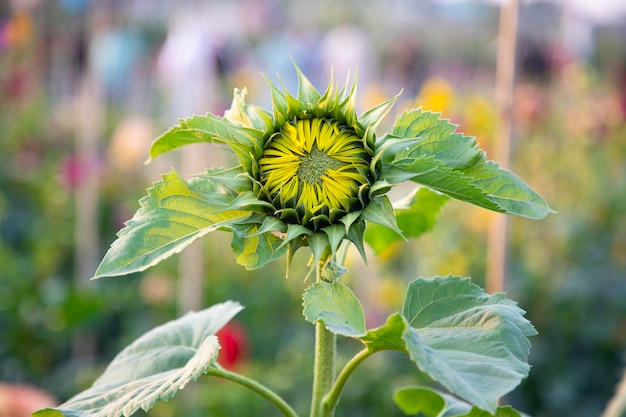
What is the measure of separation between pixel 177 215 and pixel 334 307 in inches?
4.5

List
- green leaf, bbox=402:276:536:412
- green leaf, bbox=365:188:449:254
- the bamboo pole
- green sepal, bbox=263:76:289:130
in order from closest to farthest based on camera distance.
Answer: green leaf, bbox=402:276:536:412
green sepal, bbox=263:76:289:130
green leaf, bbox=365:188:449:254
the bamboo pole

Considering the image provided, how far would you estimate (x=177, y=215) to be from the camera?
0.51 m

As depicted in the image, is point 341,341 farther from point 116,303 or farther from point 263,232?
point 263,232

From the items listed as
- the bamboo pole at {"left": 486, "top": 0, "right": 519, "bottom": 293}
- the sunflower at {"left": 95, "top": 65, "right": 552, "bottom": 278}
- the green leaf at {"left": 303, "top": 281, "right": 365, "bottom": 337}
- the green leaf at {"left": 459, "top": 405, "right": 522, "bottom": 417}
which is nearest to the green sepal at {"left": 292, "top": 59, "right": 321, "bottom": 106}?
the sunflower at {"left": 95, "top": 65, "right": 552, "bottom": 278}

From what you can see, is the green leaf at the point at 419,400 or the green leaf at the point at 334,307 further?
the green leaf at the point at 419,400

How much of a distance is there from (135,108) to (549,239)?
456cm

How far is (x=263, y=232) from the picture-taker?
505 mm

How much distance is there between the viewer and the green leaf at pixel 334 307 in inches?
18.8

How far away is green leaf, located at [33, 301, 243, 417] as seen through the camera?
0.51 metres

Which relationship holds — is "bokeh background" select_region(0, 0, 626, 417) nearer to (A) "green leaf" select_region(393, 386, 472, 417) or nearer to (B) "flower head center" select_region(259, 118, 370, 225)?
(A) "green leaf" select_region(393, 386, 472, 417)

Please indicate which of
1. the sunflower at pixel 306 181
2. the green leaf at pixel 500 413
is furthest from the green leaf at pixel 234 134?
the green leaf at pixel 500 413

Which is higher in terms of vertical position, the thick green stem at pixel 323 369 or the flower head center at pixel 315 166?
the flower head center at pixel 315 166

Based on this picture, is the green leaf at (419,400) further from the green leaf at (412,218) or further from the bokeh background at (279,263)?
the bokeh background at (279,263)

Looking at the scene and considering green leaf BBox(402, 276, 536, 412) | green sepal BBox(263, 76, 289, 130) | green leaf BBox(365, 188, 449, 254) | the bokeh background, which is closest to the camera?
green leaf BBox(402, 276, 536, 412)
